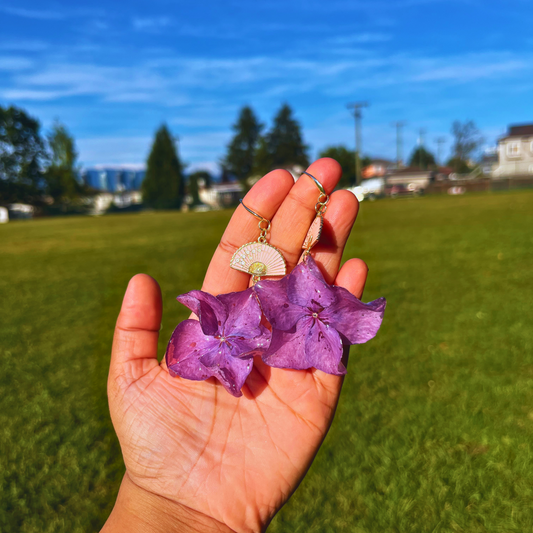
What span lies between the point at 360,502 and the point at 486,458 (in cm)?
95

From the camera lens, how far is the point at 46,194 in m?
52.9

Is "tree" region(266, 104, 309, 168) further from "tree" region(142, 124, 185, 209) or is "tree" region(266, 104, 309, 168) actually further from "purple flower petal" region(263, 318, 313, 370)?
"purple flower petal" region(263, 318, 313, 370)

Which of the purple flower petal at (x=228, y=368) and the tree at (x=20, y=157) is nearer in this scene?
the purple flower petal at (x=228, y=368)

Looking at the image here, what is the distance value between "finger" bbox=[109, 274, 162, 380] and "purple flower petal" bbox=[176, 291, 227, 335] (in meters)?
0.28

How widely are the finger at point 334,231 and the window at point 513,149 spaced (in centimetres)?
6345

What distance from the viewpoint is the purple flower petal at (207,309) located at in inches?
79.6

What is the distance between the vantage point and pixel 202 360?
80.0 inches

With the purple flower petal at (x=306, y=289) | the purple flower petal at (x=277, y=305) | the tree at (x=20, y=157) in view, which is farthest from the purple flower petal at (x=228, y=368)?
the tree at (x=20, y=157)

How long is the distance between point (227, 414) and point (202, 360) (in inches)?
11.5

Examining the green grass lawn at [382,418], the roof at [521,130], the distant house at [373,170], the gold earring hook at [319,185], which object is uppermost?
the roof at [521,130]

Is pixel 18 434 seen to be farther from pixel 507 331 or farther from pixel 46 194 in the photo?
pixel 46 194

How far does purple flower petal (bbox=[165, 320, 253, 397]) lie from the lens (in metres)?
1.97

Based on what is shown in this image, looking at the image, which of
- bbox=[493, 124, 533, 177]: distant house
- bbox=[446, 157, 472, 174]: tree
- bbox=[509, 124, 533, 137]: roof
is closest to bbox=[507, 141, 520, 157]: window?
bbox=[493, 124, 533, 177]: distant house

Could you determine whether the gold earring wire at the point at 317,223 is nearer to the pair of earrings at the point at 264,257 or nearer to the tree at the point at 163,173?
the pair of earrings at the point at 264,257
